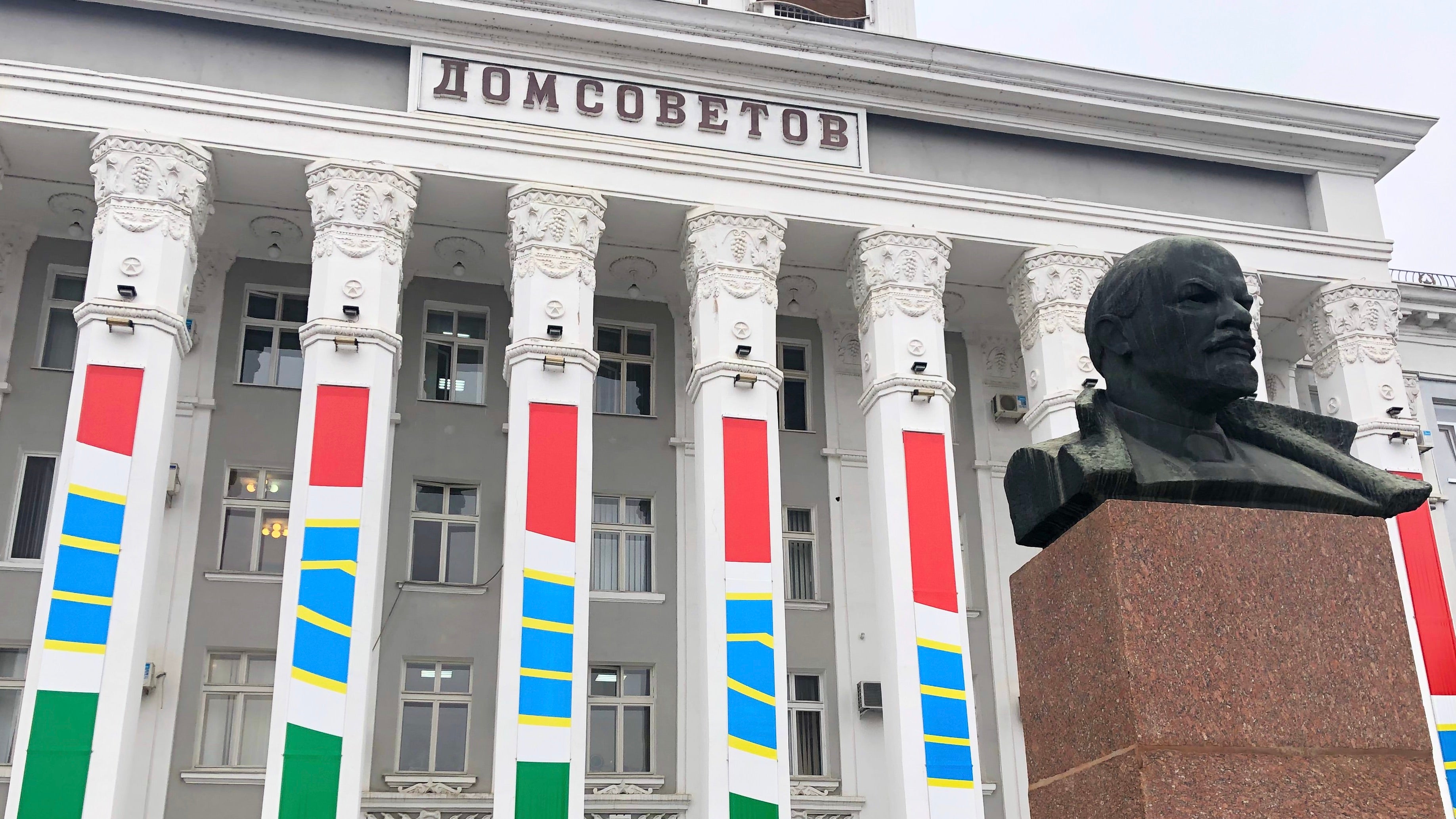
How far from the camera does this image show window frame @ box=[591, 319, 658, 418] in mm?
22094

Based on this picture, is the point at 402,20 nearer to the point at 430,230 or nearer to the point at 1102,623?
the point at 430,230

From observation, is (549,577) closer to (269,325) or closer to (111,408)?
(111,408)

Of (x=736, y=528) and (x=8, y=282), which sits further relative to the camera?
(x=8, y=282)

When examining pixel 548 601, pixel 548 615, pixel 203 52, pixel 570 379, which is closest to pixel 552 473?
pixel 570 379

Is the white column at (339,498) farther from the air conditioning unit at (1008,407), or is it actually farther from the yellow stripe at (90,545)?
the air conditioning unit at (1008,407)

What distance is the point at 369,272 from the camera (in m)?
17.6

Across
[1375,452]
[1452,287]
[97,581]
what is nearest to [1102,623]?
[97,581]

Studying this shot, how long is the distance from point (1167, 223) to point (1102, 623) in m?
17.6

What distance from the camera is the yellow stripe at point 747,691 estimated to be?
16.5 m

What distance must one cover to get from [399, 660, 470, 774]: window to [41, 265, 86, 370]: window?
7.34 metres

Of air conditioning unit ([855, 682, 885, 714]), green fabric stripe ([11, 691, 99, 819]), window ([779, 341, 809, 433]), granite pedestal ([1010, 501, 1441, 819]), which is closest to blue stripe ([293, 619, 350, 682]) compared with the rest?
green fabric stripe ([11, 691, 99, 819])

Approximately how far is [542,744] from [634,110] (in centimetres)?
962

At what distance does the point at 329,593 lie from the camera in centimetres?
1575

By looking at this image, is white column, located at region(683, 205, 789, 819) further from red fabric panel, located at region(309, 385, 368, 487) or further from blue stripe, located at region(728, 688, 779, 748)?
red fabric panel, located at region(309, 385, 368, 487)
